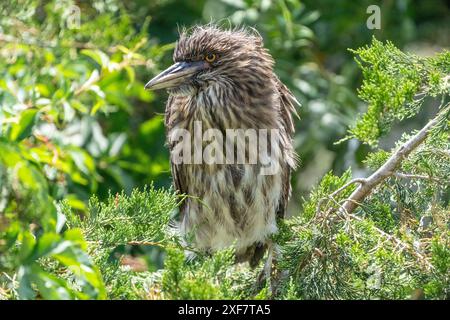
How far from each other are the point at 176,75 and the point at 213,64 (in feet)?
0.73

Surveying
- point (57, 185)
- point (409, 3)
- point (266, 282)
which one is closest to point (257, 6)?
point (409, 3)

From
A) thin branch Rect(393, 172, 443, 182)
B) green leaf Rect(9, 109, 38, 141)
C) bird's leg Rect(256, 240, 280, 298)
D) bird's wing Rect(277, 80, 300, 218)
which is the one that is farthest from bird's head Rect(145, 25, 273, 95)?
thin branch Rect(393, 172, 443, 182)

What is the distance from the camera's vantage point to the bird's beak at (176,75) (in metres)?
4.01

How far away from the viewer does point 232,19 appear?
5219 mm

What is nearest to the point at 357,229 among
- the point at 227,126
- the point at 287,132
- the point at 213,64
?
the point at 227,126

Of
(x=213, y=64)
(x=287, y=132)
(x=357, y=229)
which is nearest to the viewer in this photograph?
(x=357, y=229)

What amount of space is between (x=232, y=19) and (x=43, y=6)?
3.69ft

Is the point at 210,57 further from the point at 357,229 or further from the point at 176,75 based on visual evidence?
the point at 357,229

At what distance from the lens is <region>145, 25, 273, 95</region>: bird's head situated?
163 inches

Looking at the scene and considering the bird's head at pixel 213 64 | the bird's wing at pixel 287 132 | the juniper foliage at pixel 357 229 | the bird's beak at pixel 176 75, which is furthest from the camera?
the bird's wing at pixel 287 132

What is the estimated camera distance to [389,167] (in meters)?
3.14

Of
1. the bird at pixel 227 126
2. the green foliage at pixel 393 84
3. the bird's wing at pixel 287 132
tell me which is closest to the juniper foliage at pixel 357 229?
the green foliage at pixel 393 84

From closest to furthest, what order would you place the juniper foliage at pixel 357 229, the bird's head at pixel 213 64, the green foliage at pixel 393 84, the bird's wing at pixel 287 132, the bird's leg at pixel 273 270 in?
the juniper foliage at pixel 357 229
the green foliage at pixel 393 84
the bird's leg at pixel 273 270
the bird's head at pixel 213 64
the bird's wing at pixel 287 132

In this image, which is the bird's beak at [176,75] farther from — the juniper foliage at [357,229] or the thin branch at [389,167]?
the thin branch at [389,167]
